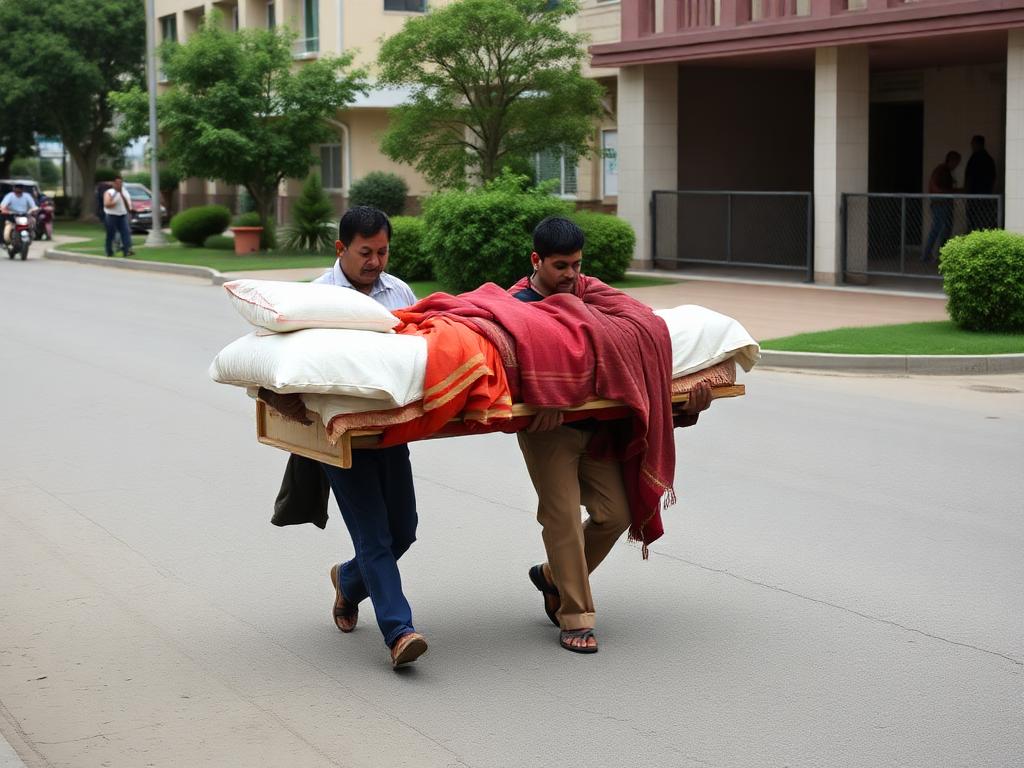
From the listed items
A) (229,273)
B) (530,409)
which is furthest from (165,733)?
(229,273)

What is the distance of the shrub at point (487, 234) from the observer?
20.9m

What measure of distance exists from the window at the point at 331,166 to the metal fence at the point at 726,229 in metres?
22.3

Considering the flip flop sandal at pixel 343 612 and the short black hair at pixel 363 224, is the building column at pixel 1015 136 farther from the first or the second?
the short black hair at pixel 363 224

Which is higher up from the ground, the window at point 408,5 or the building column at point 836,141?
the window at point 408,5

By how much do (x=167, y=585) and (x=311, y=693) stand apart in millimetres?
1765

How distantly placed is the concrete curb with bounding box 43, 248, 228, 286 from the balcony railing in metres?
8.54

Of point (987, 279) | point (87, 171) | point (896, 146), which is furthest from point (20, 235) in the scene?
Answer: point (987, 279)

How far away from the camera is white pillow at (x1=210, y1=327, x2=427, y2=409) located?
16.6ft

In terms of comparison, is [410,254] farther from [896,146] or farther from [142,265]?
[896,146]

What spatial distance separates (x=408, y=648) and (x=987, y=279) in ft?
38.5

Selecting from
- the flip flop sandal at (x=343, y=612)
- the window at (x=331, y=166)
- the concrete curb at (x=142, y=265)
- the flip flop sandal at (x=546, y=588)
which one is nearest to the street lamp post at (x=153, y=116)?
the concrete curb at (x=142, y=265)

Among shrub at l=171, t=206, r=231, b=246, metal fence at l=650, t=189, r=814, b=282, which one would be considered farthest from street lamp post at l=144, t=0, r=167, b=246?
metal fence at l=650, t=189, r=814, b=282

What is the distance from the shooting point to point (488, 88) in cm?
2647

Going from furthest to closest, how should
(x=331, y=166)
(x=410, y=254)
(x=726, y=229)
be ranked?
(x=331, y=166) < (x=726, y=229) < (x=410, y=254)
